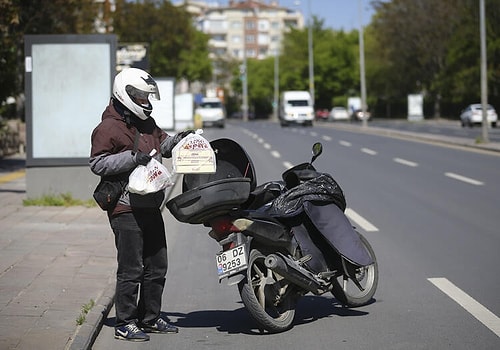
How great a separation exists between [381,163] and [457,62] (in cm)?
5185

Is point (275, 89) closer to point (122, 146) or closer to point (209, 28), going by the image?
point (209, 28)

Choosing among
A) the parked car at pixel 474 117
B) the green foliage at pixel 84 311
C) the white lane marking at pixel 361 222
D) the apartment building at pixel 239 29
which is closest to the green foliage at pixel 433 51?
the parked car at pixel 474 117

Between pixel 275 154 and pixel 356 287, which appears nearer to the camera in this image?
pixel 356 287

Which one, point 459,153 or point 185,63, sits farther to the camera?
point 185,63

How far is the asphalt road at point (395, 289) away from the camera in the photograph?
6.95 meters

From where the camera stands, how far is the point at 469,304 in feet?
26.3

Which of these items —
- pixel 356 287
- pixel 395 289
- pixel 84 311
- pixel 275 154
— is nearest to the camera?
pixel 84 311

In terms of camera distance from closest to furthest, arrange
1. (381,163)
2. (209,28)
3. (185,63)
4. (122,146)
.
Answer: (122,146), (381,163), (185,63), (209,28)

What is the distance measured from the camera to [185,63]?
2822 inches

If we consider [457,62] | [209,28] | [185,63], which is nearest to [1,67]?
[185,63]

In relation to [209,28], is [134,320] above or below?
below

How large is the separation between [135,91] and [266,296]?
1748 millimetres

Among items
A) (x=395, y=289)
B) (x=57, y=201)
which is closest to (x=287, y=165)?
(x=57, y=201)

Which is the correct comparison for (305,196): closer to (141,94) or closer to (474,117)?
(141,94)
